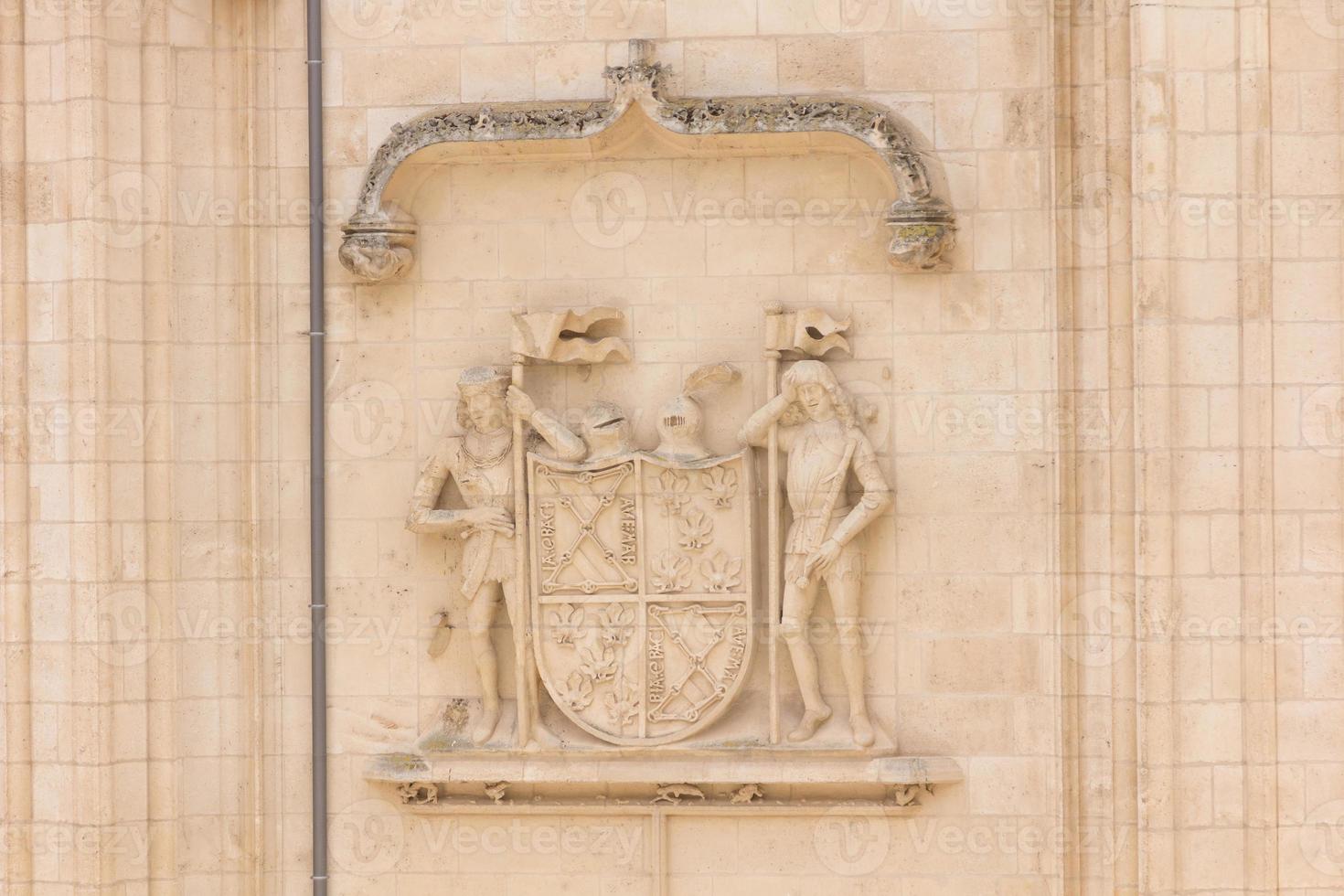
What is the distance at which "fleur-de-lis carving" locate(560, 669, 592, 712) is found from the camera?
9977 mm

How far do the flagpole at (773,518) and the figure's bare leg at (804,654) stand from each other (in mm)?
53

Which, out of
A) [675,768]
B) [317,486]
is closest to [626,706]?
[675,768]

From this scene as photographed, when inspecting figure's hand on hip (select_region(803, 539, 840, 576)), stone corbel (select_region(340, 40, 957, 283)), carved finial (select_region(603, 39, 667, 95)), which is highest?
carved finial (select_region(603, 39, 667, 95))

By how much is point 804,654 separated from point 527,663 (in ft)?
4.33

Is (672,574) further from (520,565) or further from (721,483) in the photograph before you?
(520,565)

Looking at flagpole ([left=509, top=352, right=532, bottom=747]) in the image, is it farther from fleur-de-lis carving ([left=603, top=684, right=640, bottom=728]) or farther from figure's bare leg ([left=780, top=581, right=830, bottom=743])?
figure's bare leg ([left=780, top=581, right=830, bottom=743])

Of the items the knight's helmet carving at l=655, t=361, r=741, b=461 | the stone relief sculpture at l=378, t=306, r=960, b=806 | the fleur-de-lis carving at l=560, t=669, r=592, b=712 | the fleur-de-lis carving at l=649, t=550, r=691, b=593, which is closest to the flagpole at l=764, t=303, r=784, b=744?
the stone relief sculpture at l=378, t=306, r=960, b=806

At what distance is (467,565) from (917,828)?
8.15 ft

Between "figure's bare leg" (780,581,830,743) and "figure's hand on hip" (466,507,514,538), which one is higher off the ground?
"figure's hand on hip" (466,507,514,538)

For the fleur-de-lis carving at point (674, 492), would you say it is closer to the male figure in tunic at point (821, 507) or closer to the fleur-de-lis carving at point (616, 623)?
the male figure in tunic at point (821, 507)

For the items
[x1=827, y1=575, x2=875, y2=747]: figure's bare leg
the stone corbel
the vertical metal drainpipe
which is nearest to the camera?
the stone corbel

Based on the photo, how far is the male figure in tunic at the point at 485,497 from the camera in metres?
9.96

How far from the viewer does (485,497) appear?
32.9ft

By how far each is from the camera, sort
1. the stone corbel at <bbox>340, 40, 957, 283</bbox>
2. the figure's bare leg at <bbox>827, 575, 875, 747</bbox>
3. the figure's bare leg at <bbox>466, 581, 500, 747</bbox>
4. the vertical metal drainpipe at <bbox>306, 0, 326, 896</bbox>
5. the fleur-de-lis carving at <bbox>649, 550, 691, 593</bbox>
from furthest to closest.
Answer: the vertical metal drainpipe at <bbox>306, 0, 326, 896</bbox> → the figure's bare leg at <bbox>466, 581, 500, 747</bbox> → the fleur-de-lis carving at <bbox>649, 550, 691, 593</bbox> → the figure's bare leg at <bbox>827, 575, 875, 747</bbox> → the stone corbel at <bbox>340, 40, 957, 283</bbox>
